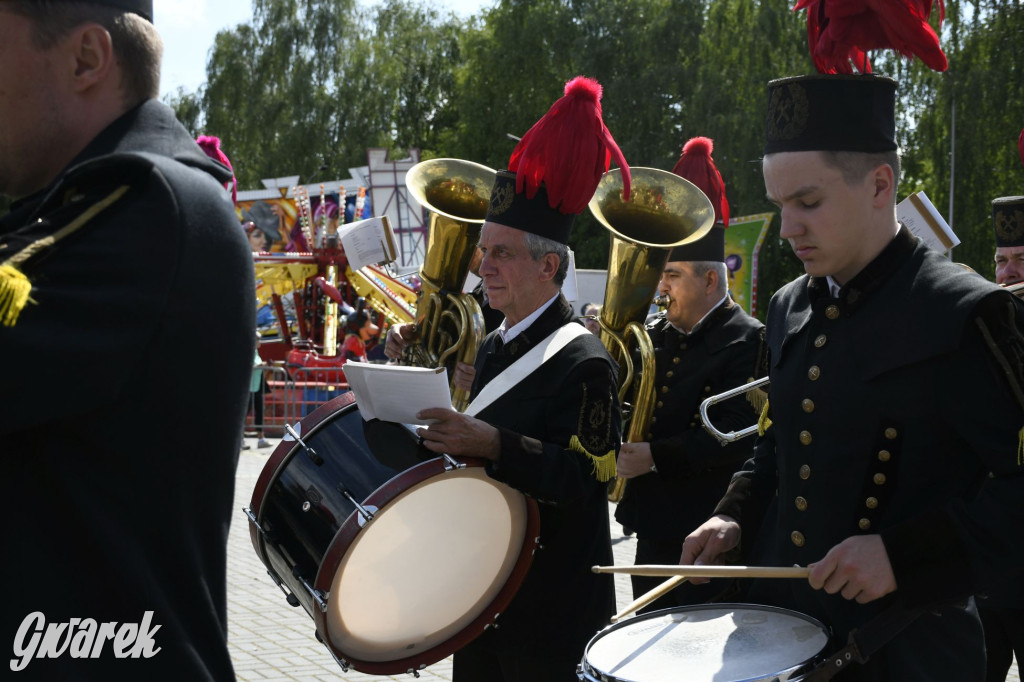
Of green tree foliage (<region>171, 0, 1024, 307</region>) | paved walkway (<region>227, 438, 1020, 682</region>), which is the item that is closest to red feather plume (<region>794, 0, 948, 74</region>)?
paved walkway (<region>227, 438, 1020, 682</region>)

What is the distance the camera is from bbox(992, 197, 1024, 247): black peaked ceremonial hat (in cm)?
571

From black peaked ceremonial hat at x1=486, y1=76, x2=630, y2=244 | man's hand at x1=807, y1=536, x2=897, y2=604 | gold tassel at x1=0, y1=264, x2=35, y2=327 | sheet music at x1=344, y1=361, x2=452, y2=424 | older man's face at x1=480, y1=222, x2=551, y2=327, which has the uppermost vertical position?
gold tassel at x1=0, y1=264, x2=35, y2=327

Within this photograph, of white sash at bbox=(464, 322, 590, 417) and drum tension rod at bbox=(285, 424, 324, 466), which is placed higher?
white sash at bbox=(464, 322, 590, 417)

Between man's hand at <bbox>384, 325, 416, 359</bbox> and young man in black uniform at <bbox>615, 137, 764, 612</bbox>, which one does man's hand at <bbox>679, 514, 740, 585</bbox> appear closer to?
young man in black uniform at <bbox>615, 137, 764, 612</bbox>

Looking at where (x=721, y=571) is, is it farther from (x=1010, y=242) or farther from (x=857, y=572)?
(x=1010, y=242)

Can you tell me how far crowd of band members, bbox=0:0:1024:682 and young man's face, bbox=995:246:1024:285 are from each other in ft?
6.19

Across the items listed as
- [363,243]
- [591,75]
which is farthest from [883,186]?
[591,75]

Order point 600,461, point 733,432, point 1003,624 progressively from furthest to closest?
point 733,432
point 1003,624
point 600,461

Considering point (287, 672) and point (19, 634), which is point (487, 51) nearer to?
point (287, 672)

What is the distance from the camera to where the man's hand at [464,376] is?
16.3 feet

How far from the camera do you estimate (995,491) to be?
2.32 meters

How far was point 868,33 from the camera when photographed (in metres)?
2.69

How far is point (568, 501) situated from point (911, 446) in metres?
1.14

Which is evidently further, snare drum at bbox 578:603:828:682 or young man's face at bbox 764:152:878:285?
young man's face at bbox 764:152:878:285
